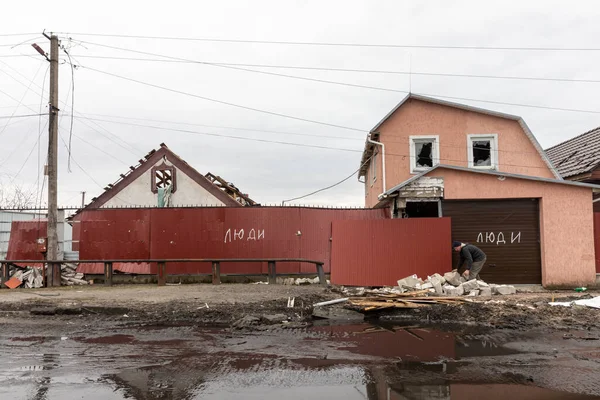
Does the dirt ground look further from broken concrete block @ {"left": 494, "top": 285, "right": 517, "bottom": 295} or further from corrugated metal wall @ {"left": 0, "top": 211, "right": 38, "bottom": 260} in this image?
corrugated metal wall @ {"left": 0, "top": 211, "right": 38, "bottom": 260}

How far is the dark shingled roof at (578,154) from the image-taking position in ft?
55.6

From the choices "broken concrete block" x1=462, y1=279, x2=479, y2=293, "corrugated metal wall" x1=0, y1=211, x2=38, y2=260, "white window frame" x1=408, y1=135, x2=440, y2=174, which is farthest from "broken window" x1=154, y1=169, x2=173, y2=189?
"broken concrete block" x1=462, y1=279, x2=479, y2=293

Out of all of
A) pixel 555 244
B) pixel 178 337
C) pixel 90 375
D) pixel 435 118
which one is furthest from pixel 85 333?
pixel 435 118

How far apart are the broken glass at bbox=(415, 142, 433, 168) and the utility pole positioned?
12611 mm

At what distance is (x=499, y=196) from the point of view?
12992 mm

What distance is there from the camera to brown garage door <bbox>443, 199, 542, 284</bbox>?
1283 centimetres

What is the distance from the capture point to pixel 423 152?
59.9 ft

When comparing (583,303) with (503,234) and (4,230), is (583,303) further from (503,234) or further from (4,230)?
(4,230)

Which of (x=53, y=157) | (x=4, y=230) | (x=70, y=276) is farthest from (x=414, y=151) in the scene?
(x=4, y=230)

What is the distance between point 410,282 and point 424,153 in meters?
7.92

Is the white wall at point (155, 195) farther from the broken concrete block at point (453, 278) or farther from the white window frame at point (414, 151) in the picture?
the broken concrete block at point (453, 278)

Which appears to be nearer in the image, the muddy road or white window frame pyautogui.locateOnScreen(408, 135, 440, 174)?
the muddy road

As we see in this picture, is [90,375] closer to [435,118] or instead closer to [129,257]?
[129,257]

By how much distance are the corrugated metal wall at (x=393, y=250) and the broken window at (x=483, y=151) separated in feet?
20.6
